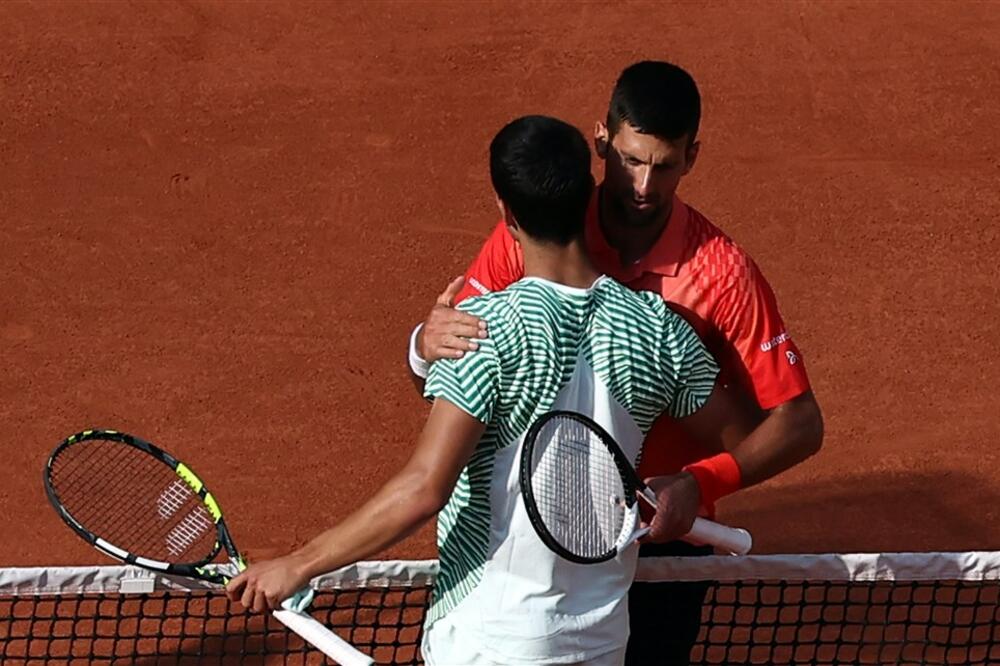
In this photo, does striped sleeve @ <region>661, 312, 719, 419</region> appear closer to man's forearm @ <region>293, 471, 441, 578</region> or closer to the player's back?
the player's back

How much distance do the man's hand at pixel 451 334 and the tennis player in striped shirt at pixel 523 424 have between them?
0.09ft

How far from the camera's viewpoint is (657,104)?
405cm

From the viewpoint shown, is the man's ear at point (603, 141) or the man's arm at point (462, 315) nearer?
the man's arm at point (462, 315)

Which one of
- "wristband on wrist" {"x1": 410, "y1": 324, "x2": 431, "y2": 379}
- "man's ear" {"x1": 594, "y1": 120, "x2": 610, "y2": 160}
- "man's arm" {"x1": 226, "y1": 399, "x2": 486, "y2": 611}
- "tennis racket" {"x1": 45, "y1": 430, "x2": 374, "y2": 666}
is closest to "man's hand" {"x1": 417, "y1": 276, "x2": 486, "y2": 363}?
"man's arm" {"x1": 226, "y1": 399, "x2": 486, "y2": 611}

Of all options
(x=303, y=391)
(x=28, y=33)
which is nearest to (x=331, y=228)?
(x=303, y=391)

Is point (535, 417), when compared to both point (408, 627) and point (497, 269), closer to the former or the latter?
point (497, 269)

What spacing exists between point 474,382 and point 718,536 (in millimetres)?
1030

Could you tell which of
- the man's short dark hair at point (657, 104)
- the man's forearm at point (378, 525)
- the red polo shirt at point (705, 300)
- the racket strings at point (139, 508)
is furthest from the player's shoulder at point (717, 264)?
the racket strings at point (139, 508)

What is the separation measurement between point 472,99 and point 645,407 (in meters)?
5.65

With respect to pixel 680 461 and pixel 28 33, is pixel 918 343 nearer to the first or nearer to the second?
pixel 680 461

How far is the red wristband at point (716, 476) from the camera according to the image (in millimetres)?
3838

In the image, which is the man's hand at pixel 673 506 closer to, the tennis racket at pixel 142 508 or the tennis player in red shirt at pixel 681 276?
the tennis player in red shirt at pixel 681 276

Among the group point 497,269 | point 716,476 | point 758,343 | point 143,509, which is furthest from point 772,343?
point 143,509

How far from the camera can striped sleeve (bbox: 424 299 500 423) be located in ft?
10.9
